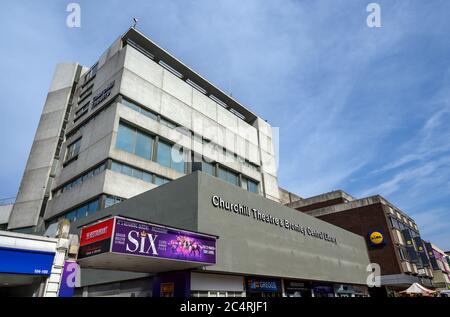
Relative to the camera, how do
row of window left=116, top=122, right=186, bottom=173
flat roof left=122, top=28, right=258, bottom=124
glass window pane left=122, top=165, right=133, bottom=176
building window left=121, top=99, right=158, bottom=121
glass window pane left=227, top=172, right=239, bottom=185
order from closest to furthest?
glass window pane left=122, top=165, right=133, bottom=176 → row of window left=116, top=122, right=186, bottom=173 → building window left=121, top=99, right=158, bottom=121 → flat roof left=122, top=28, right=258, bottom=124 → glass window pane left=227, top=172, right=239, bottom=185

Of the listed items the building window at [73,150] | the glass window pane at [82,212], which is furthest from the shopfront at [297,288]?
the building window at [73,150]

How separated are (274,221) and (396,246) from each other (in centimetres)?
2979

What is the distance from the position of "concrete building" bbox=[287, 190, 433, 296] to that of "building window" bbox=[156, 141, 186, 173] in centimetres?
2893

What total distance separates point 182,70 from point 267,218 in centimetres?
2850

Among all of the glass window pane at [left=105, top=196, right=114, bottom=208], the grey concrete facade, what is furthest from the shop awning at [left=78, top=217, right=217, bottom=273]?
the grey concrete facade

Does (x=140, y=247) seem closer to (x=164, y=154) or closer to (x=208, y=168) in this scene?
(x=164, y=154)

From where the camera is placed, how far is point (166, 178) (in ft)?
118

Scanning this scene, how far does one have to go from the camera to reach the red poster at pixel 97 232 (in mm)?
13898

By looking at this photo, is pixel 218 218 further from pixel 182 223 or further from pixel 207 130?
pixel 207 130

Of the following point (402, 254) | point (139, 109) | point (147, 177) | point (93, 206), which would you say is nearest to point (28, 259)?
point (93, 206)

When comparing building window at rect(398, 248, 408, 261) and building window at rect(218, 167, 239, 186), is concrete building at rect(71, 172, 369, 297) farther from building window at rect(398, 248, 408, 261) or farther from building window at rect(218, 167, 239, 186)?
building window at rect(398, 248, 408, 261)

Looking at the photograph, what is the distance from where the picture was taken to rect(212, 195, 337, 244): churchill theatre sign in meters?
20.5

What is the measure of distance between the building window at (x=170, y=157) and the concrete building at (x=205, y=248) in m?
11.1
